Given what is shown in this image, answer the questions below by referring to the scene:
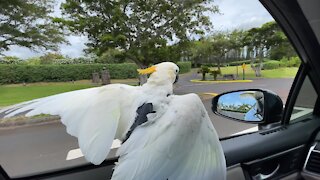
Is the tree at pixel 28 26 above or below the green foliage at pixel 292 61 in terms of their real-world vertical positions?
above

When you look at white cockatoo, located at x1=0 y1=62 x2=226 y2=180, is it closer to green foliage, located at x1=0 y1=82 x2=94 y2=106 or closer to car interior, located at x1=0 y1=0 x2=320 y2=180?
green foliage, located at x1=0 y1=82 x2=94 y2=106

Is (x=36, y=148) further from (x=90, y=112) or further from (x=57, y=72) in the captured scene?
(x=90, y=112)

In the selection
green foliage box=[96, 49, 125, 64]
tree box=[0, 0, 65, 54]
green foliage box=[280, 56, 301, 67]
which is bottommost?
green foliage box=[280, 56, 301, 67]

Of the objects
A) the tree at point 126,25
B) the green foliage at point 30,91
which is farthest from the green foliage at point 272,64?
the green foliage at point 30,91

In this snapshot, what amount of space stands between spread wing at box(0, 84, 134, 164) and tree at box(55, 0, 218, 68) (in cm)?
62

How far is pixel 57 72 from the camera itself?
134 cm

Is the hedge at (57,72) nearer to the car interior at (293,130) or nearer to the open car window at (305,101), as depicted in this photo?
the car interior at (293,130)

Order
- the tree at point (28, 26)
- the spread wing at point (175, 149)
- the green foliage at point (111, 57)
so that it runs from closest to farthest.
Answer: the spread wing at point (175, 149), the tree at point (28, 26), the green foliage at point (111, 57)

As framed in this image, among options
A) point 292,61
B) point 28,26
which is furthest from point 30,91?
point 292,61

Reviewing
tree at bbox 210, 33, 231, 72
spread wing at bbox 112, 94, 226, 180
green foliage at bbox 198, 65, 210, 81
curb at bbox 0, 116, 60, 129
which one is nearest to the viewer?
spread wing at bbox 112, 94, 226, 180

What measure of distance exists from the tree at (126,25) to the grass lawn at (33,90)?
13.0 inches

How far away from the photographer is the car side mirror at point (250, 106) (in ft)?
5.27

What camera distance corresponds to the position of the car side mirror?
5.27 ft

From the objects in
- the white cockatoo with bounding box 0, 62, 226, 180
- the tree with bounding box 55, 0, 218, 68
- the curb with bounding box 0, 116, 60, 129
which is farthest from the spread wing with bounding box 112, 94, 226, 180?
the tree with bounding box 55, 0, 218, 68
